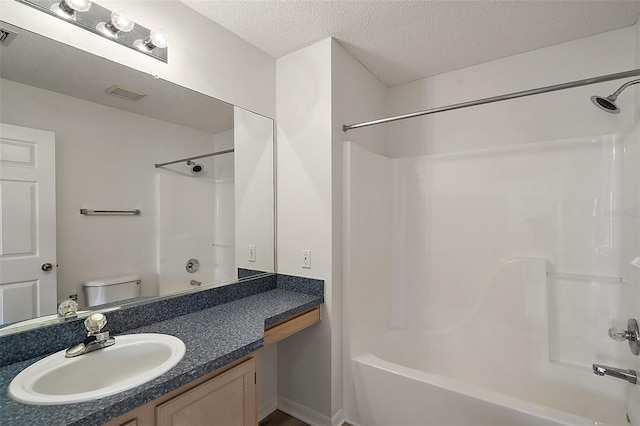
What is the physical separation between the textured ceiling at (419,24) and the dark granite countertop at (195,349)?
1684 millimetres

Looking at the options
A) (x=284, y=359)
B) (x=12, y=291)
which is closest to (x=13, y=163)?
(x=12, y=291)

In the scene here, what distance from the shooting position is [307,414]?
2029 mm

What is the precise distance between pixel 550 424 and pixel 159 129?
236 cm

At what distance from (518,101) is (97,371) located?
285 cm

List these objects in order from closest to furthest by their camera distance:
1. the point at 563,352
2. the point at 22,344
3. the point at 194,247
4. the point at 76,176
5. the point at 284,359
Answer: the point at 22,344 < the point at 76,176 < the point at 194,247 < the point at 563,352 < the point at 284,359

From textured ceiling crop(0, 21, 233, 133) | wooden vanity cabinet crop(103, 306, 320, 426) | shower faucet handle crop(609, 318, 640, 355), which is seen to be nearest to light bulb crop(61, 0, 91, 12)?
textured ceiling crop(0, 21, 233, 133)

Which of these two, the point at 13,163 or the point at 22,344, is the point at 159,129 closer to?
the point at 13,163

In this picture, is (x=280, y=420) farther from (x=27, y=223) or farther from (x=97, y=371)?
(x=27, y=223)

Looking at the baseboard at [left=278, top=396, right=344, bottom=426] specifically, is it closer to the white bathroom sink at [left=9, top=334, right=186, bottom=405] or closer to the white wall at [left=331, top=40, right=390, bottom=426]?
the white wall at [left=331, top=40, right=390, bottom=426]

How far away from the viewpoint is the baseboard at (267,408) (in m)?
2.06

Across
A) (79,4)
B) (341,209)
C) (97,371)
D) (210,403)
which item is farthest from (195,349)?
(79,4)

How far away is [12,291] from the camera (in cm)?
115

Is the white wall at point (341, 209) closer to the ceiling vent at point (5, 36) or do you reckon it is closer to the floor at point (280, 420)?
the floor at point (280, 420)

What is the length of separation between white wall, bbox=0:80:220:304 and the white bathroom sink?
1.05 ft
